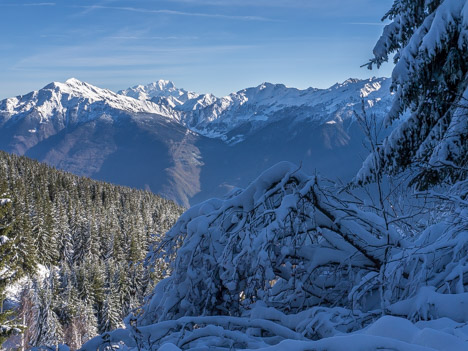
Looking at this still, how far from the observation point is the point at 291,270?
331 centimetres

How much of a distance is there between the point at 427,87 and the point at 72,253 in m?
66.5

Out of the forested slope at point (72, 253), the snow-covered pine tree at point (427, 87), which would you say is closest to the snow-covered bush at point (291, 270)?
the snow-covered pine tree at point (427, 87)

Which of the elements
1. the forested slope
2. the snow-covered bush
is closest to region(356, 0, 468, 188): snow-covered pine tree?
the snow-covered bush

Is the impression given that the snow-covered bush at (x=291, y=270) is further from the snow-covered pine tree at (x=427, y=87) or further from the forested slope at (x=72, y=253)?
the forested slope at (x=72, y=253)

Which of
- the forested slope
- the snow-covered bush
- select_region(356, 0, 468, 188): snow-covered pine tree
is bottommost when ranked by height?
the forested slope

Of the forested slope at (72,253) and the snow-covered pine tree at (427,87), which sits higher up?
the snow-covered pine tree at (427,87)

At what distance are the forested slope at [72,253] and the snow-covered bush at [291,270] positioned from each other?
53.4 feet

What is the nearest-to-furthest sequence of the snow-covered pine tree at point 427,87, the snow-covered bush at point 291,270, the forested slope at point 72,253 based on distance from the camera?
the snow-covered bush at point 291,270
the snow-covered pine tree at point 427,87
the forested slope at point 72,253

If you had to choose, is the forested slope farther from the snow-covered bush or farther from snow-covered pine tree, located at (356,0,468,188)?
the snow-covered bush

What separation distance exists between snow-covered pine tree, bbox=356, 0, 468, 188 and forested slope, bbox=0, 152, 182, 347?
1512 centimetres

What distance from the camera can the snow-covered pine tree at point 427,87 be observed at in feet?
15.4

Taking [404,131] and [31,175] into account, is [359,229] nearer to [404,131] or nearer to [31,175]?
[404,131]

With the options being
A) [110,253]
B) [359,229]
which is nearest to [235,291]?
[359,229]

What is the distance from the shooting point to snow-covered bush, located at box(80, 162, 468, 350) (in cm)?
255
